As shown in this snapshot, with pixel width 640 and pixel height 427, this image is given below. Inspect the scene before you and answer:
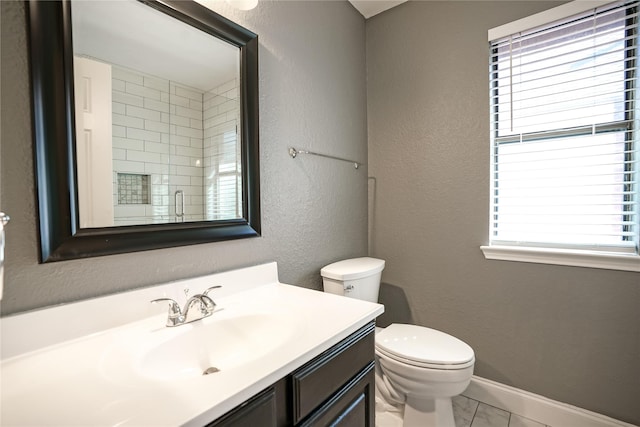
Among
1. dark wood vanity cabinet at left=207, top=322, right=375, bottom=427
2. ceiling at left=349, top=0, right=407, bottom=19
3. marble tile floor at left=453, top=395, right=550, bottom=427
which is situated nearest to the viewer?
dark wood vanity cabinet at left=207, top=322, right=375, bottom=427

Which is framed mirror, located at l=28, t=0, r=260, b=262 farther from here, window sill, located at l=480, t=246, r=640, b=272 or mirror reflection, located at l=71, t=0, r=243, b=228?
window sill, located at l=480, t=246, r=640, b=272

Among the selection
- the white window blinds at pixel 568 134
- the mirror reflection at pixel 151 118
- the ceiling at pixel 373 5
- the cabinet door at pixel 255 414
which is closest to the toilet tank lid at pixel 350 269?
the mirror reflection at pixel 151 118

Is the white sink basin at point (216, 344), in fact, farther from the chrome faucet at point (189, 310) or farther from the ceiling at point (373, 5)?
the ceiling at point (373, 5)

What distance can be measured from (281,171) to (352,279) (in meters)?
0.65

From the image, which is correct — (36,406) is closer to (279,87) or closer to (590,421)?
(279,87)

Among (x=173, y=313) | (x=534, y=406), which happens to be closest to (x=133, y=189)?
(x=173, y=313)

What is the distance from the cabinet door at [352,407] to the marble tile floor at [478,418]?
70 cm

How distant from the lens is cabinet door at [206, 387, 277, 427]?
21.5 inches

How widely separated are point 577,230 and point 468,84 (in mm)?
951

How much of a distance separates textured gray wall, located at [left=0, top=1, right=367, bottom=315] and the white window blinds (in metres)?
0.83

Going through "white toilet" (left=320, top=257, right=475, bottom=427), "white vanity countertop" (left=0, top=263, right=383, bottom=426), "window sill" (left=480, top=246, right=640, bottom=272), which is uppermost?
"window sill" (left=480, top=246, right=640, bottom=272)

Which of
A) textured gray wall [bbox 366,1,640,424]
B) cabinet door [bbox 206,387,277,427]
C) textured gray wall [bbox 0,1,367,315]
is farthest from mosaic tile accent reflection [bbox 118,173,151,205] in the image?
textured gray wall [bbox 366,1,640,424]

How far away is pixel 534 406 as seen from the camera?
1529 mm

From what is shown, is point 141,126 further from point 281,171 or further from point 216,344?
point 216,344
